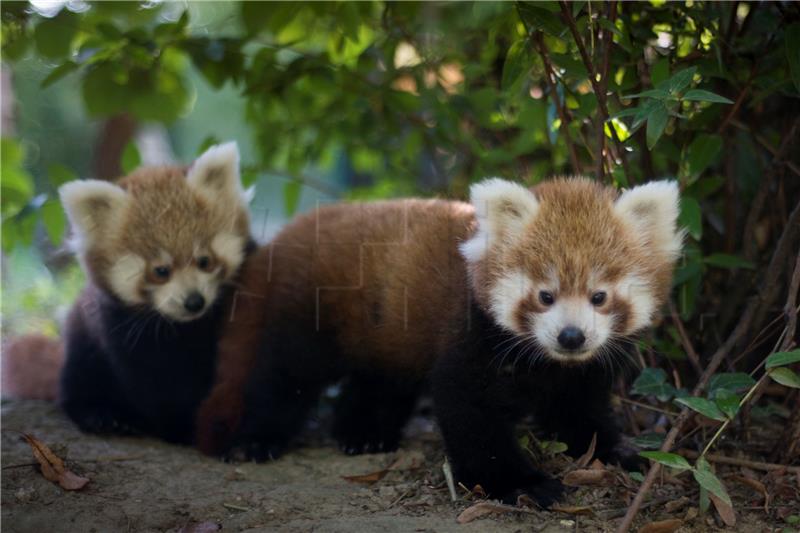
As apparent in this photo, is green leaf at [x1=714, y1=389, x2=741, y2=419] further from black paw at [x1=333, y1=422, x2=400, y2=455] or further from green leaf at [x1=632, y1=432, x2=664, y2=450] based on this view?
black paw at [x1=333, y1=422, x2=400, y2=455]

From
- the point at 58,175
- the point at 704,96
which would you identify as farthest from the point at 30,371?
the point at 704,96

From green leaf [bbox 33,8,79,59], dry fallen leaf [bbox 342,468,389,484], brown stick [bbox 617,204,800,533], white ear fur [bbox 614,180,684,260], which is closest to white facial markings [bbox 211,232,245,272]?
green leaf [bbox 33,8,79,59]

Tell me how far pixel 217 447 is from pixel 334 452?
0.53 metres

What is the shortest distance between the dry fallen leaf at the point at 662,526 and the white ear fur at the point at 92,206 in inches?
110

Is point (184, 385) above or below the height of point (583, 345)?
below

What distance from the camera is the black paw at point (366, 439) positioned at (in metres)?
3.74

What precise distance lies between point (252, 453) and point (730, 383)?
6.54ft

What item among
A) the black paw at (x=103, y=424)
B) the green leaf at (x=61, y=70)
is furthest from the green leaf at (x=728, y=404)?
the green leaf at (x=61, y=70)

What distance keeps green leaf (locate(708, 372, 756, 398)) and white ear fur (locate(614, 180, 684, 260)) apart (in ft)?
1.55

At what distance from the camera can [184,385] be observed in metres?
4.14

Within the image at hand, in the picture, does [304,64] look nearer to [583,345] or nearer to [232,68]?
[232,68]

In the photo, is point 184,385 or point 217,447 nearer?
point 217,447

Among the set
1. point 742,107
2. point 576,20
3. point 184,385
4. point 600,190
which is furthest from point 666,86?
point 184,385

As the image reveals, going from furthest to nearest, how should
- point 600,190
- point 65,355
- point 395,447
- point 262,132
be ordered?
1. point 262,132
2. point 65,355
3. point 395,447
4. point 600,190
